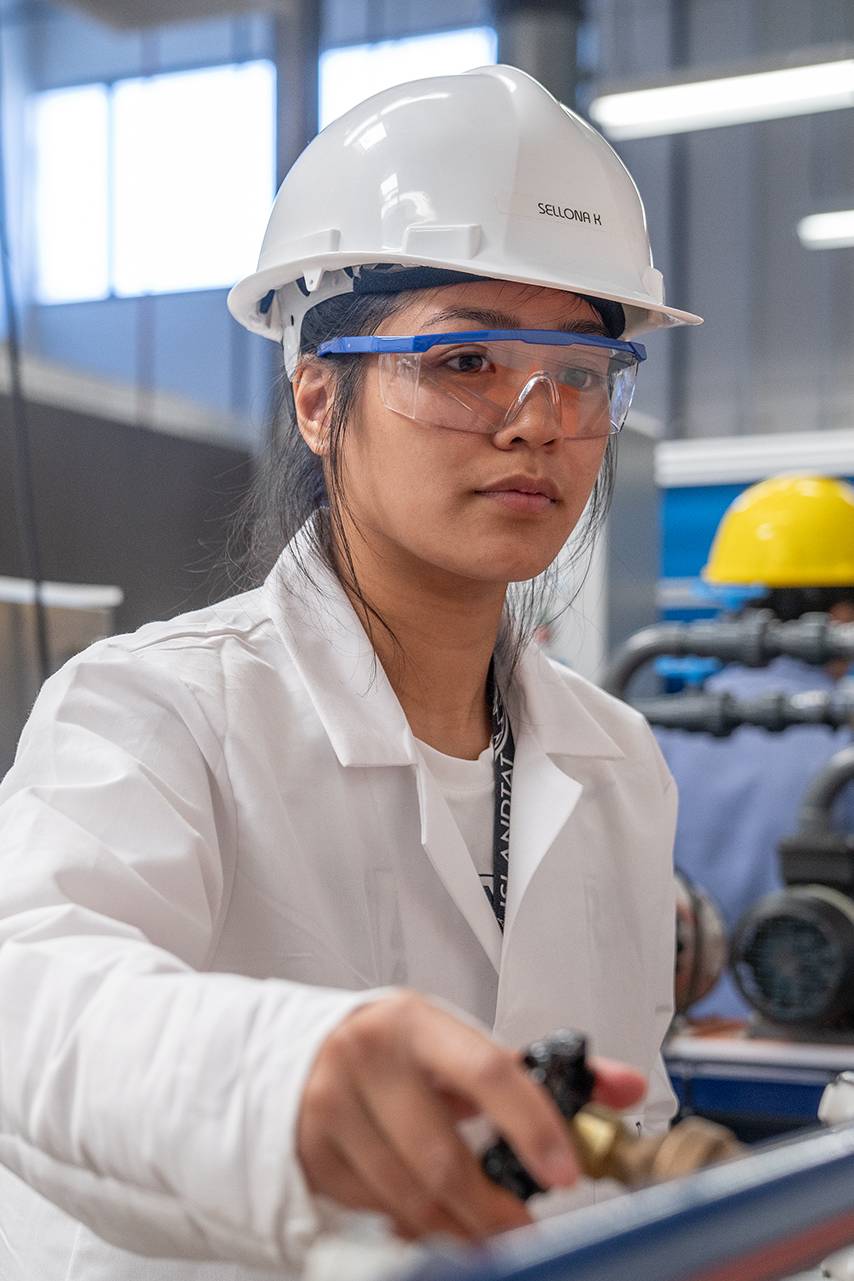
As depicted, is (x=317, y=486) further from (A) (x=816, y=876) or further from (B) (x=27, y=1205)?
(A) (x=816, y=876)

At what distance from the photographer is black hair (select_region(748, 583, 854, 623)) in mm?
4312

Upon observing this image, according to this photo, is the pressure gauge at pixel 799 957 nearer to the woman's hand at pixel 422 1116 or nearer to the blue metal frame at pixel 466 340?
the blue metal frame at pixel 466 340

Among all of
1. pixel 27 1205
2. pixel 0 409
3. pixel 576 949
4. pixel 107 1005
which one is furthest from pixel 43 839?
pixel 0 409

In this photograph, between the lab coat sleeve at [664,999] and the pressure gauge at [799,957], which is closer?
the lab coat sleeve at [664,999]

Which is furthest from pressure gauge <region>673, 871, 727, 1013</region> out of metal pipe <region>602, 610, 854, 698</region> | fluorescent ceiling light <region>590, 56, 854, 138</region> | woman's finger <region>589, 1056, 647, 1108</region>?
fluorescent ceiling light <region>590, 56, 854, 138</region>

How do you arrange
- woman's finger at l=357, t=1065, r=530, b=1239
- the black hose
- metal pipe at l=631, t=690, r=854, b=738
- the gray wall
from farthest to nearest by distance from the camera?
the gray wall < metal pipe at l=631, t=690, r=854, b=738 < the black hose < woman's finger at l=357, t=1065, r=530, b=1239

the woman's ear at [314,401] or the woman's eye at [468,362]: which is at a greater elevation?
the woman's eye at [468,362]

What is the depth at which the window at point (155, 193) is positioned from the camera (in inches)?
216

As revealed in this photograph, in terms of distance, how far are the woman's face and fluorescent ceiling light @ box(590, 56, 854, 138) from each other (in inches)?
185

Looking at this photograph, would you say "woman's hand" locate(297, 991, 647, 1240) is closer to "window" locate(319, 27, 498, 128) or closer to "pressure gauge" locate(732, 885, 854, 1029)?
"pressure gauge" locate(732, 885, 854, 1029)

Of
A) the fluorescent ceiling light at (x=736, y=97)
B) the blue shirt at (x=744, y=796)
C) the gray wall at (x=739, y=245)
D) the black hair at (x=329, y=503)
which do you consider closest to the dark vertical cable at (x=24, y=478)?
the black hair at (x=329, y=503)

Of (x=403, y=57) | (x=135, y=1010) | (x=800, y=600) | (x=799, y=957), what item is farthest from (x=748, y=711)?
(x=403, y=57)

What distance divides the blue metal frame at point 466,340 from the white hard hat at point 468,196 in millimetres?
43

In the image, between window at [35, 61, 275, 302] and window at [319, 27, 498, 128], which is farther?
window at [319, 27, 498, 128]
